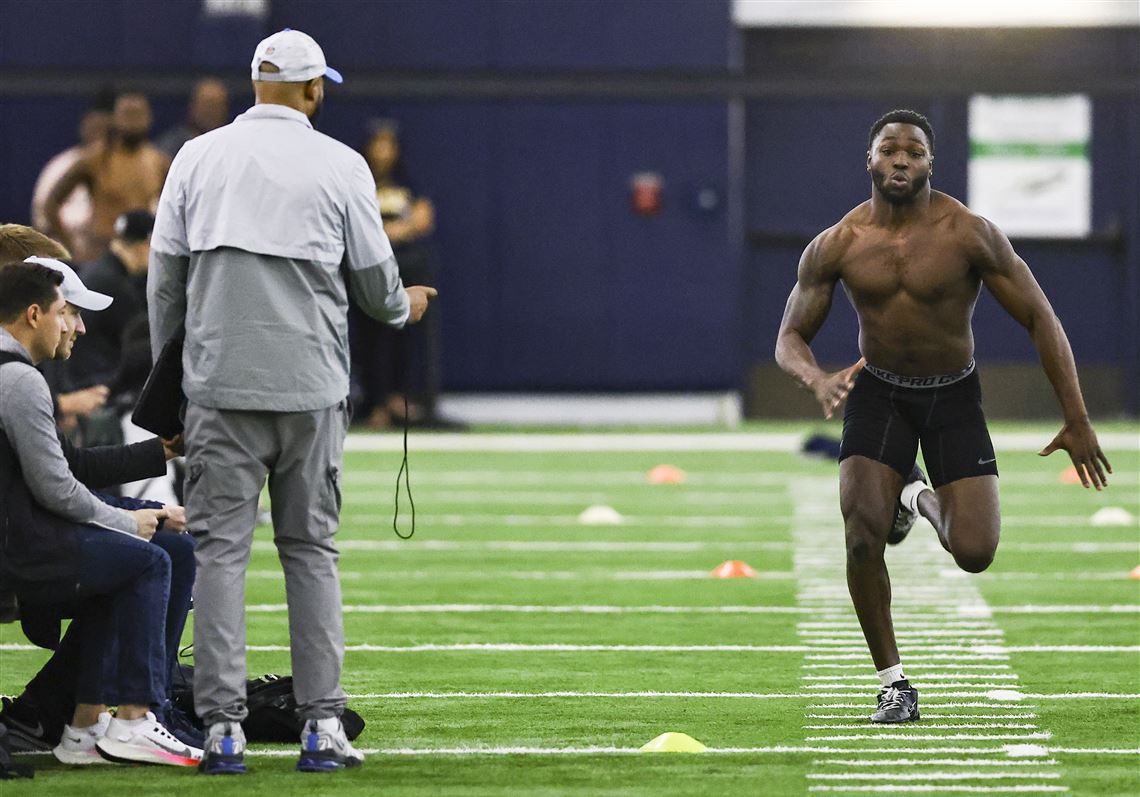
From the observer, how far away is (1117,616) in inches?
396

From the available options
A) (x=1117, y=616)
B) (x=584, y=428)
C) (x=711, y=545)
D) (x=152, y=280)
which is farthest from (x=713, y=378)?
(x=152, y=280)

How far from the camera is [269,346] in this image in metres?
6.30

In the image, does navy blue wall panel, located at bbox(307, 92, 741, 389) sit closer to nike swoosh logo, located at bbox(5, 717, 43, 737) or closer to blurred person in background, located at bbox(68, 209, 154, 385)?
blurred person in background, located at bbox(68, 209, 154, 385)

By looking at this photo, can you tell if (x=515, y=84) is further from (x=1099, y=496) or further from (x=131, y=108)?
(x=1099, y=496)

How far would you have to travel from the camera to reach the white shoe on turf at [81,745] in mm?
6598

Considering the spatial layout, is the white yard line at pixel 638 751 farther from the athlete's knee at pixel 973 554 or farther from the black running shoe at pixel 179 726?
the athlete's knee at pixel 973 554

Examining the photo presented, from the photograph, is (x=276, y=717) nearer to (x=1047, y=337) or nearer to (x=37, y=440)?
(x=37, y=440)

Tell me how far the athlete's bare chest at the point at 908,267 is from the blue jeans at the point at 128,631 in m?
2.55

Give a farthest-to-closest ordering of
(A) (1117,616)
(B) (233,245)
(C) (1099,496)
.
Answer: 1. (C) (1099,496)
2. (A) (1117,616)
3. (B) (233,245)

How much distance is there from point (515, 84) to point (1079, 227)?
601cm

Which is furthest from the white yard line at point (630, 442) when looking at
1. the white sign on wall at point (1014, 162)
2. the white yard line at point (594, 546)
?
the white yard line at point (594, 546)

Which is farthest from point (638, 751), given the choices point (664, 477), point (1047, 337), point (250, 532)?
point (664, 477)

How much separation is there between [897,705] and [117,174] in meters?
A: 12.0

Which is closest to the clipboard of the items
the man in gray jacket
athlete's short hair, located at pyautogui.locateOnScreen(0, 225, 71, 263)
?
the man in gray jacket
